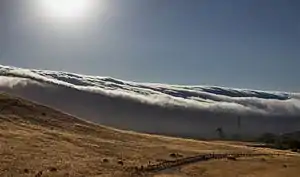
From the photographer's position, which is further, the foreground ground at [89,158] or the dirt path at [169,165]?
the dirt path at [169,165]

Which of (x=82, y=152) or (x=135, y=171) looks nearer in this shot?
(x=135, y=171)

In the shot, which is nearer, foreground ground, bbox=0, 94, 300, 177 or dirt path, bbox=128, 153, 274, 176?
foreground ground, bbox=0, 94, 300, 177

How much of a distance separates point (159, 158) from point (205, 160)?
20.9ft

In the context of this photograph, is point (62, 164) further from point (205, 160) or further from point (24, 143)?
point (205, 160)

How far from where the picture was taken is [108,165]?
59500 mm

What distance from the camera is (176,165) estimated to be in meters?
64.4

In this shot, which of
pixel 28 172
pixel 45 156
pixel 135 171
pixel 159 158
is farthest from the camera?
pixel 159 158

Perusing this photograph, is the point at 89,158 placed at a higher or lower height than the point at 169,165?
higher

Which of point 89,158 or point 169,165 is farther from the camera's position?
point 89,158

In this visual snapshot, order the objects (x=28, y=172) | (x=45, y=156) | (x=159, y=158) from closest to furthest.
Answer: (x=28, y=172), (x=45, y=156), (x=159, y=158)

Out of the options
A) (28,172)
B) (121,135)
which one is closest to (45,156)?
(28,172)

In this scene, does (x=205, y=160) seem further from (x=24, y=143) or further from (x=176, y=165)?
(x=24, y=143)

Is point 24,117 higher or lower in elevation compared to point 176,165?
higher

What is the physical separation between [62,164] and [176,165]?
47.1 feet
